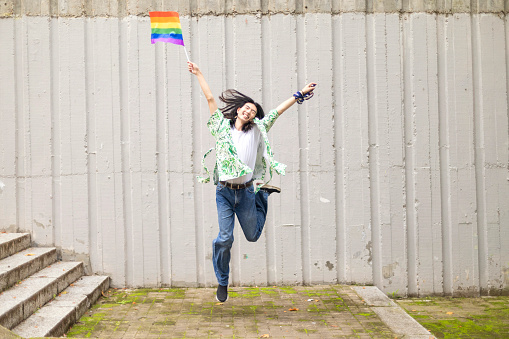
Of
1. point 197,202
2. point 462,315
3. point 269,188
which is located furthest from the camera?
point 197,202

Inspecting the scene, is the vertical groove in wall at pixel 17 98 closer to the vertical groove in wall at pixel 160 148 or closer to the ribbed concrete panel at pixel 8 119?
the ribbed concrete panel at pixel 8 119

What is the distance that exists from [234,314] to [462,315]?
2.61 metres

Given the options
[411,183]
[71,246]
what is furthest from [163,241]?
[411,183]

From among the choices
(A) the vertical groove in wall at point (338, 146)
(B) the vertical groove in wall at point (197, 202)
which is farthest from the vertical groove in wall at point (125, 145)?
(A) the vertical groove in wall at point (338, 146)

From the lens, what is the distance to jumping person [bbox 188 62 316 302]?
512cm

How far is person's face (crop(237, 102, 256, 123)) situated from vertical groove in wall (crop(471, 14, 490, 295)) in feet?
11.3

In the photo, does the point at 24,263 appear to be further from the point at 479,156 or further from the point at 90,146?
the point at 479,156

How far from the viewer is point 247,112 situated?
5.14m

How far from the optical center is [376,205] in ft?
22.8

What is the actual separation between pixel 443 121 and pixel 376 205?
55.6 inches

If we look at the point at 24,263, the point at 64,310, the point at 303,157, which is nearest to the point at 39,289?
the point at 64,310

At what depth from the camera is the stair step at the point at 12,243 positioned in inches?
236

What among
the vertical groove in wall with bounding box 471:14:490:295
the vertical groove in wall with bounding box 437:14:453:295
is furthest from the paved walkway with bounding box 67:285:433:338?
the vertical groove in wall with bounding box 471:14:490:295

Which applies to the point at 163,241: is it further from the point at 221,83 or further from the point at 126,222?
the point at 221,83
